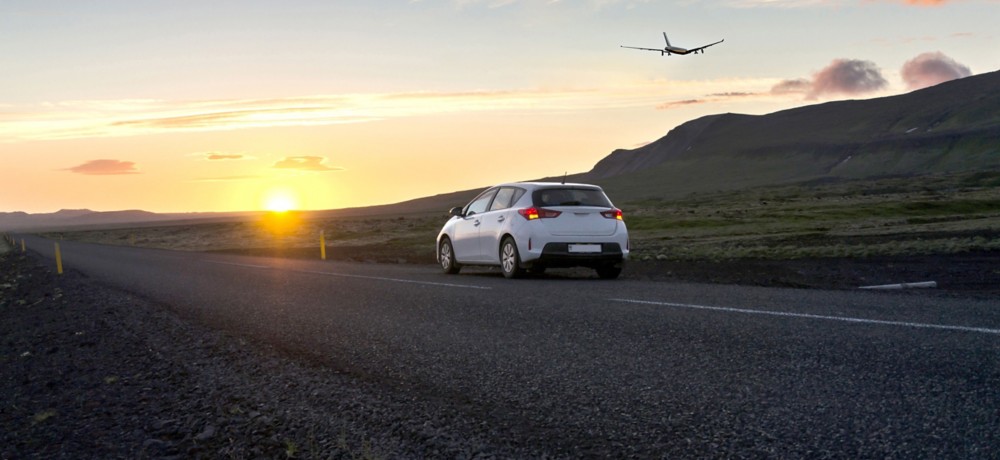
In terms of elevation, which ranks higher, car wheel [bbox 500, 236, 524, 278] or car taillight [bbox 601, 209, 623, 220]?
car taillight [bbox 601, 209, 623, 220]

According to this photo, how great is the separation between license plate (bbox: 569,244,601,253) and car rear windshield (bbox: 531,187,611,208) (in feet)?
2.46

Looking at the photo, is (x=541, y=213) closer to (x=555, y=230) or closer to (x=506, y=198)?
(x=555, y=230)

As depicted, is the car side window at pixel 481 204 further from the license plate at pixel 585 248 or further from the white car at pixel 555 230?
the license plate at pixel 585 248

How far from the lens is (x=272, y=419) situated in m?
4.93

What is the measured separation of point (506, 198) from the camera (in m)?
14.9

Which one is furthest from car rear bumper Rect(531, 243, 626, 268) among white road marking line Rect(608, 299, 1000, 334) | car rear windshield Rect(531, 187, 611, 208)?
white road marking line Rect(608, 299, 1000, 334)

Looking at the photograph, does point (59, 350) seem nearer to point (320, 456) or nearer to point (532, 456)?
point (320, 456)

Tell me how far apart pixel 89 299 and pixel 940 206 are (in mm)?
58478

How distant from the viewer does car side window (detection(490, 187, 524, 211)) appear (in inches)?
574

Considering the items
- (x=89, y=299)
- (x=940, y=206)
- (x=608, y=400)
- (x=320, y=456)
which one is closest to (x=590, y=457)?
(x=608, y=400)

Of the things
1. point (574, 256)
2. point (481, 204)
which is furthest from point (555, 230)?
point (481, 204)

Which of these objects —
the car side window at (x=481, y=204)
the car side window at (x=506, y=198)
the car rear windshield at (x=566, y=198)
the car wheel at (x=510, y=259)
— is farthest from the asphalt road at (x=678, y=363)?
the car side window at (x=481, y=204)

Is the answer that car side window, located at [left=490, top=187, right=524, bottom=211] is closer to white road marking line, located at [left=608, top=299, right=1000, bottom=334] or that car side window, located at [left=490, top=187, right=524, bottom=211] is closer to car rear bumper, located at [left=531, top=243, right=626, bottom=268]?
car rear bumper, located at [left=531, top=243, right=626, bottom=268]

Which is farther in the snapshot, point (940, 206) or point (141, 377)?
point (940, 206)
